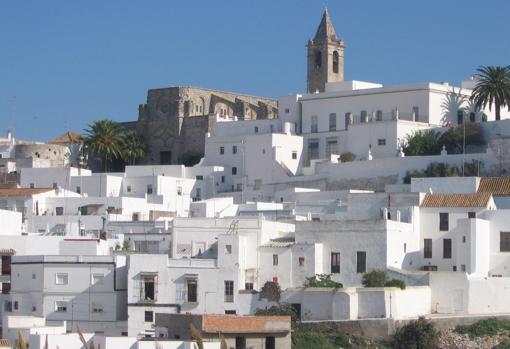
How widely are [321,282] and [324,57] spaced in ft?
115

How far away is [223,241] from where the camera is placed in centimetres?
5044

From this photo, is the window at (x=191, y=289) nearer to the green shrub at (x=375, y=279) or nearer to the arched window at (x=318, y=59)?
the green shrub at (x=375, y=279)

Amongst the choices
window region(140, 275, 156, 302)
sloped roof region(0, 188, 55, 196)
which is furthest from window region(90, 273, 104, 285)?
sloped roof region(0, 188, 55, 196)

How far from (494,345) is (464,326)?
48.4 inches

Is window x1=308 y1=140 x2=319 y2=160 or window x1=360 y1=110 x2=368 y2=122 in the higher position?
window x1=360 y1=110 x2=368 y2=122

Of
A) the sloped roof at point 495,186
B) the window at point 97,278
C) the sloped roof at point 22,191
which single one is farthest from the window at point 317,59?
the window at point 97,278

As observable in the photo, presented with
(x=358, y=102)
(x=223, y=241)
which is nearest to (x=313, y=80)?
(x=358, y=102)

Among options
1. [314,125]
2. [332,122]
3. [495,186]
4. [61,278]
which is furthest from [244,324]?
[314,125]

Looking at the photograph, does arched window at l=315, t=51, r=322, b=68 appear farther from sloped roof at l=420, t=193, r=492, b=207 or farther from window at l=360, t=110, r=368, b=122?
sloped roof at l=420, t=193, r=492, b=207

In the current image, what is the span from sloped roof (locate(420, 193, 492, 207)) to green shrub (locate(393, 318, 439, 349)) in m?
8.07

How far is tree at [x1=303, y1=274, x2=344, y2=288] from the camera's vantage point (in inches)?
1970

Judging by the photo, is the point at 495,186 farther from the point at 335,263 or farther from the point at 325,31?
the point at 325,31

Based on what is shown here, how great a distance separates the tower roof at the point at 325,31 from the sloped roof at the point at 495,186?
26987 millimetres

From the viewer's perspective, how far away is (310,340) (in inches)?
1868
